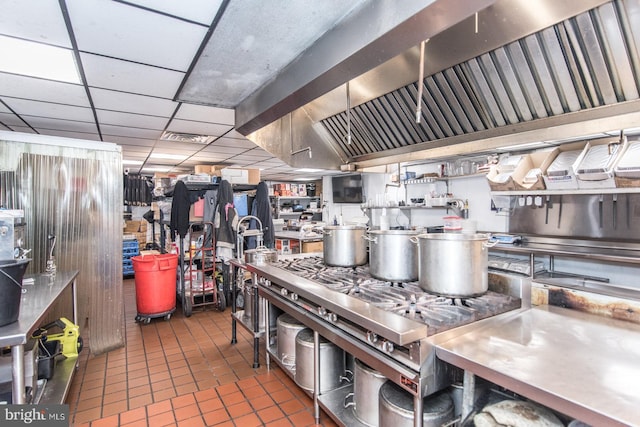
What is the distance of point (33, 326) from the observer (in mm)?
1623

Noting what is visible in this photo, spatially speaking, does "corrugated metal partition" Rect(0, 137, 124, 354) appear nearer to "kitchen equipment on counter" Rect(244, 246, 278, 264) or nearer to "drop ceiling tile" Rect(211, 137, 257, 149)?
"kitchen equipment on counter" Rect(244, 246, 278, 264)

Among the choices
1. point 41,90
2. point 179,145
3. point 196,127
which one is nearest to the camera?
point 41,90

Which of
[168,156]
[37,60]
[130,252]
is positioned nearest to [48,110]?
[37,60]

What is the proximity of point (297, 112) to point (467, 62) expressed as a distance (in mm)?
1634

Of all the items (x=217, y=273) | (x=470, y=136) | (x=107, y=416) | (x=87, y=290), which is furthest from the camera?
(x=217, y=273)

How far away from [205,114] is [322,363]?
9.36 ft

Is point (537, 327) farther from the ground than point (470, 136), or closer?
closer

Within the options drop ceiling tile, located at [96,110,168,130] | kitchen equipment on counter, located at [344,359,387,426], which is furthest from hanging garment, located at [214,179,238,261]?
kitchen equipment on counter, located at [344,359,387,426]

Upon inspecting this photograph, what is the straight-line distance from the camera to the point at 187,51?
2207 mm

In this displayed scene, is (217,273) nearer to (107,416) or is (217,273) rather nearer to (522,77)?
(107,416)

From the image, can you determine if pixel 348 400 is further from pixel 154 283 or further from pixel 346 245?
pixel 154 283

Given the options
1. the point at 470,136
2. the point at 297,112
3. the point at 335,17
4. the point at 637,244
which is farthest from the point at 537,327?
the point at 637,244

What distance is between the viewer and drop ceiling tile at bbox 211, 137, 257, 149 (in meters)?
4.96

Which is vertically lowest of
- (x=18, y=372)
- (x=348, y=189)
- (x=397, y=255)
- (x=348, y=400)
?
(x=348, y=400)
